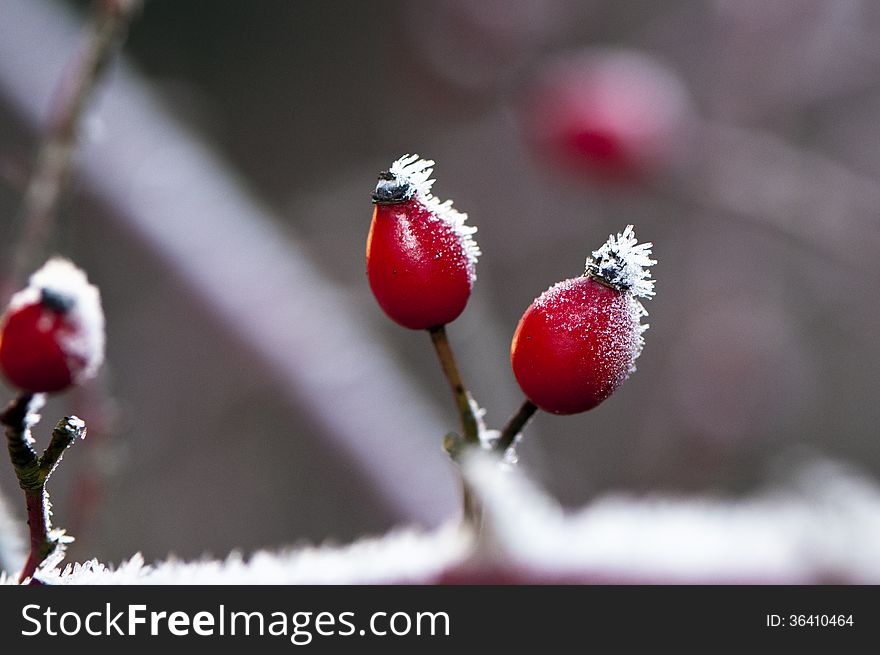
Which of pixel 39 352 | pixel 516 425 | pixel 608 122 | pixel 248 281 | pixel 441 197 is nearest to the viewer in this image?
pixel 39 352

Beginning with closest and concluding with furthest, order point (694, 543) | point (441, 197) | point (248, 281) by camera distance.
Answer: point (694, 543), point (248, 281), point (441, 197)

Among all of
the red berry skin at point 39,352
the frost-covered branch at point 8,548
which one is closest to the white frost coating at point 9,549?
the frost-covered branch at point 8,548

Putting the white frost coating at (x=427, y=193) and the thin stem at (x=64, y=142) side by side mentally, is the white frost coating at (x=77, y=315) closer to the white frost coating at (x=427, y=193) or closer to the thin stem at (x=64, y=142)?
the white frost coating at (x=427, y=193)

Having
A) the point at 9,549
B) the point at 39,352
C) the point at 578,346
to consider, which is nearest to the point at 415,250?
the point at 578,346

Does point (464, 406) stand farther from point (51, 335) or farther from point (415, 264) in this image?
point (51, 335)

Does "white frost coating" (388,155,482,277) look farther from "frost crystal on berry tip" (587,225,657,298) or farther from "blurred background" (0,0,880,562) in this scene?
"blurred background" (0,0,880,562)

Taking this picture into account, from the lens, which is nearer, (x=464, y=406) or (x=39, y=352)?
(x=39, y=352)

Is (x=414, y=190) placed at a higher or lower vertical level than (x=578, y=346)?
higher
